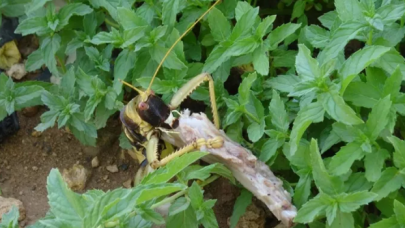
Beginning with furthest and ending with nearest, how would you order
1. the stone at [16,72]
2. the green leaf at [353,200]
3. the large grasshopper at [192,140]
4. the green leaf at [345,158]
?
the stone at [16,72]
the large grasshopper at [192,140]
the green leaf at [345,158]
the green leaf at [353,200]

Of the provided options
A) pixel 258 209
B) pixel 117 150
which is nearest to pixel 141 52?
pixel 117 150

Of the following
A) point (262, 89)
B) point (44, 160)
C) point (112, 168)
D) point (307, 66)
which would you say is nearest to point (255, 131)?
point (262, 89)

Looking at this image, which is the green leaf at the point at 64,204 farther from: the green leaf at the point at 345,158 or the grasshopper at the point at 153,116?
the green leaf at the point at 345,158

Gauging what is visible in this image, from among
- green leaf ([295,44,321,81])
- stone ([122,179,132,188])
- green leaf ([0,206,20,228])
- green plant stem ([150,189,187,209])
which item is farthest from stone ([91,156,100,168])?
green leaf ([295,44,321,81])

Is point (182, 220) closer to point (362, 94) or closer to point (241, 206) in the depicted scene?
point (241, 206)

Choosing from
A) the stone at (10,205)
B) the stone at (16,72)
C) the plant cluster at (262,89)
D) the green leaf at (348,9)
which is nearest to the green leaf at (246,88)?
the plant cluster at (262,89)

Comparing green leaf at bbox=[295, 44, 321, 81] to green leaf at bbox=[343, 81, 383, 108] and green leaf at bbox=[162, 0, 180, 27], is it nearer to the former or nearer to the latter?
green leaf at bbox=[343, 81, 383, 108]

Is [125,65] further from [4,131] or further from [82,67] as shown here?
[4,131]
